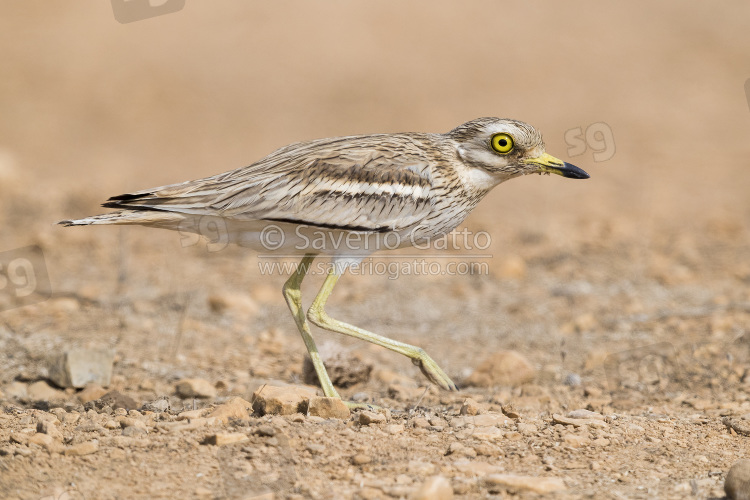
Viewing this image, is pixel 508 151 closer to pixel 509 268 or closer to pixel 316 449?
pixel 316 449

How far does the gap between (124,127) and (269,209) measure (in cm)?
1036

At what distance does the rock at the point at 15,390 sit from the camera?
192 inches

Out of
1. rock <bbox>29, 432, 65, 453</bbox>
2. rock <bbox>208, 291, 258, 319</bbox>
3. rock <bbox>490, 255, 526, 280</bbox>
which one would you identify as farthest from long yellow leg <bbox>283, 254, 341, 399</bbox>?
rock <bbox>490, 255, 526, 280</bbox>

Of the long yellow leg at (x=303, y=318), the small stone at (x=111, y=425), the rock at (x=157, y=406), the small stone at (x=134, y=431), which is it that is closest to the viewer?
the small stone at (x=134, y=431)

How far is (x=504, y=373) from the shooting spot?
5309 millimetres

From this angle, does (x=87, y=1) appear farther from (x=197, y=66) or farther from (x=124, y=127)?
(x=124, y=127)

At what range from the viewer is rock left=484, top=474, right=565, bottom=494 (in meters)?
3.22

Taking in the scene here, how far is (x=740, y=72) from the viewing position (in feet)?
51.9

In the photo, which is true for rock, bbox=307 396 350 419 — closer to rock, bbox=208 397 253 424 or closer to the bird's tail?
rock, bbox=208 397 253 424

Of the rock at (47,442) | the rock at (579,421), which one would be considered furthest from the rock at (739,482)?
the rock at (47,442)

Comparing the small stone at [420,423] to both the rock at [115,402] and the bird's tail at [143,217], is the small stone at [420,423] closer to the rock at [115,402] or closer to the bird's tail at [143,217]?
the rock at [115,402]
